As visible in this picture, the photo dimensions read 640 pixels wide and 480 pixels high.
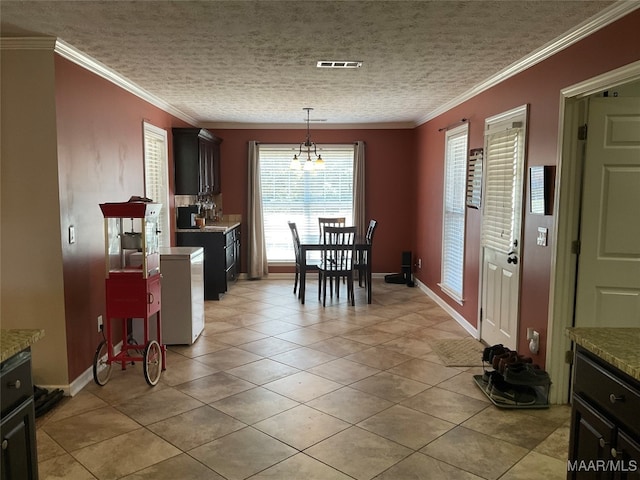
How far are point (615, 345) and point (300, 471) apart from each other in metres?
1.61

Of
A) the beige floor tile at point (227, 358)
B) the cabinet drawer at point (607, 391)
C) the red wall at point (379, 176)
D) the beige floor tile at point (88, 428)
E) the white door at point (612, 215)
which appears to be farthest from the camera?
the red wall at point (379, 176)

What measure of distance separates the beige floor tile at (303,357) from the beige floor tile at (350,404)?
606 millimetres

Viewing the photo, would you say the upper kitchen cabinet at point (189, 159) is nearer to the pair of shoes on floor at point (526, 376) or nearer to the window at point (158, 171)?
the window at point (158, 171)

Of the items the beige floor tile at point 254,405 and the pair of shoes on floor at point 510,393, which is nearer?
the beige floor tile at point 254,405

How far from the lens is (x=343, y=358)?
425 centimetres

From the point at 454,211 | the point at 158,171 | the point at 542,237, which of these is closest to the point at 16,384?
the point at 542,237

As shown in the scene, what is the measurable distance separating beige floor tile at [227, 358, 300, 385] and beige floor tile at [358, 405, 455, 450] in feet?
3.18

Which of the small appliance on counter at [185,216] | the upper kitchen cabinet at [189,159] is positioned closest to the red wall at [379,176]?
the upper kitchen cabinet at [189,159]

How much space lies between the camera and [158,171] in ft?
18.9

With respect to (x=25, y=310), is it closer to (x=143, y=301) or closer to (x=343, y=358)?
(x=143, y=301)

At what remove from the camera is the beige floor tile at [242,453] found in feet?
8.42

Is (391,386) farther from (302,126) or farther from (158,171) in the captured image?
(302,126)

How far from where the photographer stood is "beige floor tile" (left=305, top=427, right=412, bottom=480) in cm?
257

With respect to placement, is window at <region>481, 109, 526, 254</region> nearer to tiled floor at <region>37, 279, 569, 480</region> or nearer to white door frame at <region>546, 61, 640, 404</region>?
white door frame at <region>546, 61, 640, 404</region>
